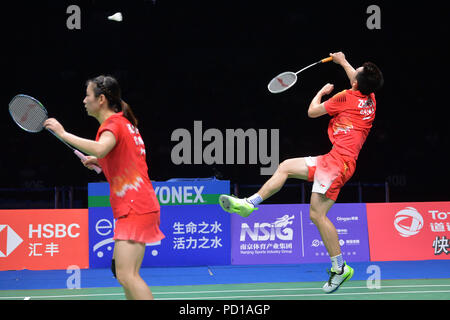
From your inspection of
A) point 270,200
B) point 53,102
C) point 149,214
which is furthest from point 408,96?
point 149,214

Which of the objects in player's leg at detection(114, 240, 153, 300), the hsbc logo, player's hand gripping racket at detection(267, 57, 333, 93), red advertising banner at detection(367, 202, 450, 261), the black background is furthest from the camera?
the black background

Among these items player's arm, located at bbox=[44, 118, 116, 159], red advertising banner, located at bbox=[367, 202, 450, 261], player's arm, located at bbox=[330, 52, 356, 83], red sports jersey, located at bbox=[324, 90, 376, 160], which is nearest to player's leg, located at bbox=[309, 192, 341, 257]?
red sports jersey, located at bbox=[324, 90, 376, 160]

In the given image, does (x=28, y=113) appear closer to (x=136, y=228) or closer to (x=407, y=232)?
(x=136, y=228)

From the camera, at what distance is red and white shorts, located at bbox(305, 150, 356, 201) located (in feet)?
13.8

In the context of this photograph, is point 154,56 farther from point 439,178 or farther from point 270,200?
point 439,178

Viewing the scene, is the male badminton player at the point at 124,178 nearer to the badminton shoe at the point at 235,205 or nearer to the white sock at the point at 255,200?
the badminton shoe at the point at 235,205

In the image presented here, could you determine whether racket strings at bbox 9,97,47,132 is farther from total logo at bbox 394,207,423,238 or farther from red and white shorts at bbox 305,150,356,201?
total logo at bbox 394,207,423,238

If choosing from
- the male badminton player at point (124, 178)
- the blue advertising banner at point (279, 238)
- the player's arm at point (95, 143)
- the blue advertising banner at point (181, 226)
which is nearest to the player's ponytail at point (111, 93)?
the male badminton player at point (124, 178)

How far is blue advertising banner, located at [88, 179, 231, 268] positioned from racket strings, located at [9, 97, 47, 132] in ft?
11.6

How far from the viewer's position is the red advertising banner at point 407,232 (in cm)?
734

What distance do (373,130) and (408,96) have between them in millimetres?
1252

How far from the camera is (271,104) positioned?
11312 mm

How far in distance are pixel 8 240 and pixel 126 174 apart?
4618 mm

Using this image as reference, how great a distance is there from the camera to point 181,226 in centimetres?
702
